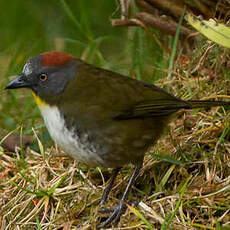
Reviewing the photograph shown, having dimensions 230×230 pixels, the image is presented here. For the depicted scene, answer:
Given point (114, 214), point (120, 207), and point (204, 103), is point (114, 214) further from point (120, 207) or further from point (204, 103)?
point (204, 103)

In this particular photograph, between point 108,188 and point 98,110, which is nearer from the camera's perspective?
point 98,110

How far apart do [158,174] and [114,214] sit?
0.53 meters

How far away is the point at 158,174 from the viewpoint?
13.8 ft

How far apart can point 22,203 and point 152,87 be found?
49.6 inches

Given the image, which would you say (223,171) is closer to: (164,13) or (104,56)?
(164,13)

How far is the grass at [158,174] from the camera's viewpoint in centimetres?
372

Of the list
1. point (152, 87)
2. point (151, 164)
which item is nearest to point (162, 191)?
point (151, 164)

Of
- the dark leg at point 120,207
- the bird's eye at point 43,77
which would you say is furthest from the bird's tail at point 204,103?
the bird's eye at point 43,77

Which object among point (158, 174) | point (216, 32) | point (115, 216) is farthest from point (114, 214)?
point (216, 32)

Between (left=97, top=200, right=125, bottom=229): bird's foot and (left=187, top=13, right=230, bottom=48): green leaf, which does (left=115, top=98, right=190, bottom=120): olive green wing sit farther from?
(left=97, top=200, right=125, bottom=229): bird's foot

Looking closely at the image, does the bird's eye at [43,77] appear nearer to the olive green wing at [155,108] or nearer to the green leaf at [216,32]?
the olive green wing at [155,108]

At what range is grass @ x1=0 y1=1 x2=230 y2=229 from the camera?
3.72 metres

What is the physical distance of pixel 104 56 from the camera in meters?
6.48

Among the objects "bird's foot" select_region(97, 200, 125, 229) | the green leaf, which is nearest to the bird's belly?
"bird's foot" select_region(97, 200, 125, 229)
